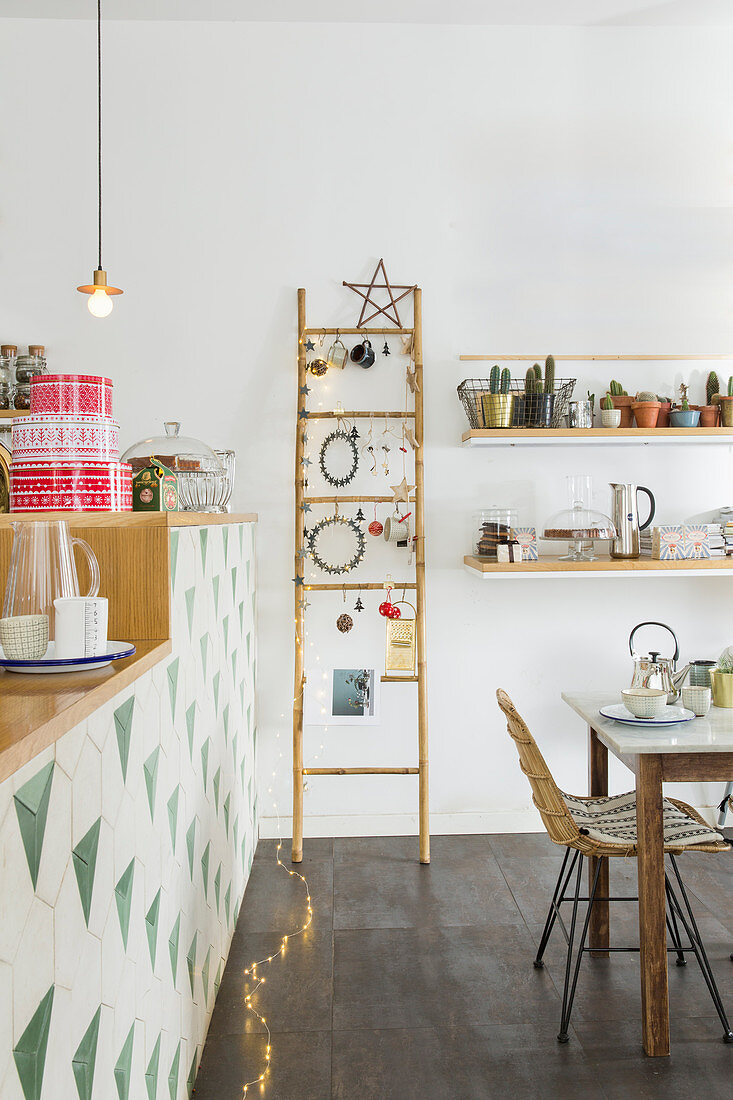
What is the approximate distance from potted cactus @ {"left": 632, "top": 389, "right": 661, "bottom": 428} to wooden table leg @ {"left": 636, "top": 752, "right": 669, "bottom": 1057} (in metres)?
1.59

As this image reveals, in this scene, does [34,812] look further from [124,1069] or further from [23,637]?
[124,1069]

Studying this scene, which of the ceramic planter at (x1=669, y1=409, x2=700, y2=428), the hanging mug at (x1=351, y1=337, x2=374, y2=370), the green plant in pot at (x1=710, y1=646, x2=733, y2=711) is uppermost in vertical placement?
the hanging mug at (x1=351, y1=337, x2=374, y2=370)

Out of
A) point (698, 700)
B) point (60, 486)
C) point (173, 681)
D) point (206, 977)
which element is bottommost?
point (206, 977)

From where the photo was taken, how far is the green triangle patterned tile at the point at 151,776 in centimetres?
160

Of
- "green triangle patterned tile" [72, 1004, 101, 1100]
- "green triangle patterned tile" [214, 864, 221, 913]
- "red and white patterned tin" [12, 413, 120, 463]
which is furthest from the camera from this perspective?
"green triangle patterned tile" [214, 864, 221, 913]

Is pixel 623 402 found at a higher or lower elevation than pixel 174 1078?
higher

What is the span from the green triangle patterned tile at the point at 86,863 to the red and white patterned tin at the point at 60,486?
29.1 inches

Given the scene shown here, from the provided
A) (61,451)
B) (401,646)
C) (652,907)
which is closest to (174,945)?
(61,451)

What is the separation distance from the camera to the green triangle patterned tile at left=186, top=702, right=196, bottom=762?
2.04 metres

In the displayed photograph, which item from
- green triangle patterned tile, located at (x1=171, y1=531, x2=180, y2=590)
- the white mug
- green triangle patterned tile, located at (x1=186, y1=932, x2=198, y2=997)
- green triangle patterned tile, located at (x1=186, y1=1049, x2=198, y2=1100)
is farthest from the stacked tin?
green triangle patterned tile, located at (x1=186, y1=1049, x2=198, y2=1100)

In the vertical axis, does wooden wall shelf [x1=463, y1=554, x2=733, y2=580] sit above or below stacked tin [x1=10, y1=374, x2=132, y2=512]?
below

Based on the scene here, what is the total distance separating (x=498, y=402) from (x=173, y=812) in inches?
80.3

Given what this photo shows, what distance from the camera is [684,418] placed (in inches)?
131

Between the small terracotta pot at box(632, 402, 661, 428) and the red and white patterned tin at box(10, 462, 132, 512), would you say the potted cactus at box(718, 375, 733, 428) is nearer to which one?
the small terracotta pot at box(632, 402, 661, 428)
